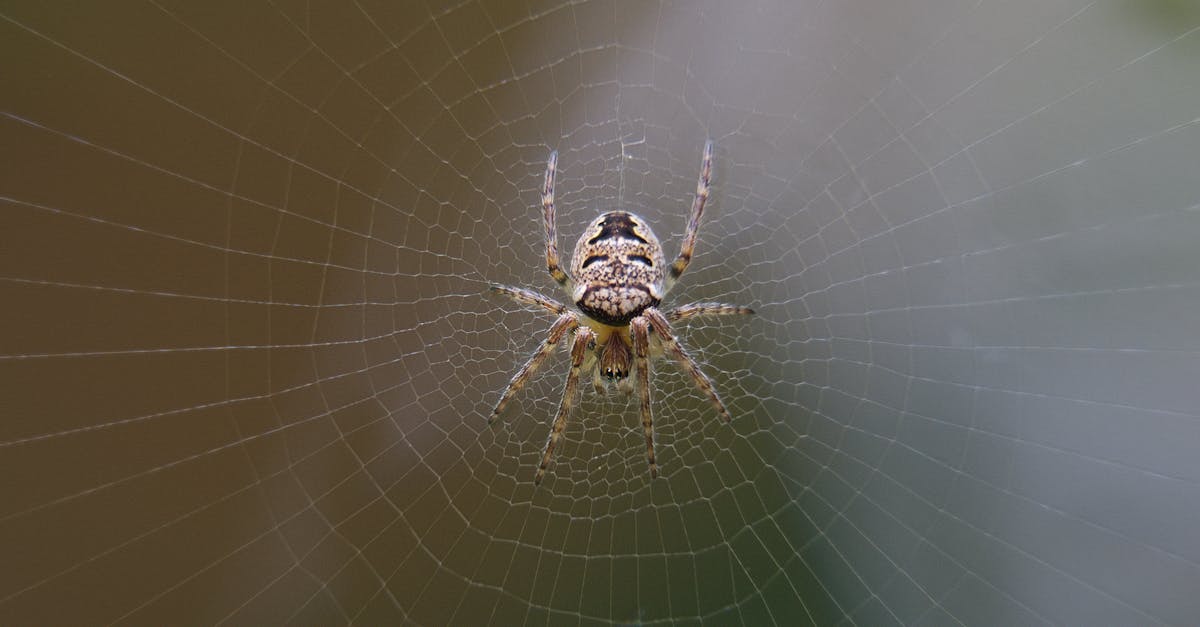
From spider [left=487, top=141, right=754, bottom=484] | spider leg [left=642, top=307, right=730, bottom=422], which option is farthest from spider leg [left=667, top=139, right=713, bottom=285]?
spider leg [left=642, top=307, right=730, bottom=422]

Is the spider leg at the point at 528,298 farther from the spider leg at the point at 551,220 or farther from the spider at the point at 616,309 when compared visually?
the spider leg at the point at 551,220

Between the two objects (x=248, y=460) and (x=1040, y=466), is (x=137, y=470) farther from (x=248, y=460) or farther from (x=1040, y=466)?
(x=1040, y=466)

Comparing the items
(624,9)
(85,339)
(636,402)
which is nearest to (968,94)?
(624,9)

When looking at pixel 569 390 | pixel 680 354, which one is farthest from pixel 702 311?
pixel 569 390

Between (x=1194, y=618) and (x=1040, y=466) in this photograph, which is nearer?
(x=1194, y=618)

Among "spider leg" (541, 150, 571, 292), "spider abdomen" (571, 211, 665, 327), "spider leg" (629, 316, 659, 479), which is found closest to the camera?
"spider leg" (629, 316, 659, 479)

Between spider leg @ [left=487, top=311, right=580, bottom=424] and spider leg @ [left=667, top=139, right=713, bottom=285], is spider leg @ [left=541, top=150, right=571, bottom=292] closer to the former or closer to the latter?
spider leg @ [left=487, top=311, right=580, bottom=424]
